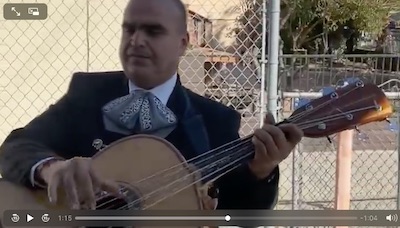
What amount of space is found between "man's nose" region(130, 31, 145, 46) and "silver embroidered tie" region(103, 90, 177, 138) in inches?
4.3

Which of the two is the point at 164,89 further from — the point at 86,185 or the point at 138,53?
the point at 86,185

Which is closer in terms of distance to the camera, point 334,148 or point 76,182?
point 76,182

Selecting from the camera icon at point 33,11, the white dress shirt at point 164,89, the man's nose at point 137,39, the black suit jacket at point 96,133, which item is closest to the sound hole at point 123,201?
the black suit jacket at point 96,133

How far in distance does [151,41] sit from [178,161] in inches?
10.7

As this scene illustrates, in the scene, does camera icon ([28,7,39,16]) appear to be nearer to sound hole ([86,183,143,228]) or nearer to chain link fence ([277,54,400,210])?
sound hole ([86,183,143,228])

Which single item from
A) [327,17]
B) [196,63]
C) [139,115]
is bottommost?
[139,115]

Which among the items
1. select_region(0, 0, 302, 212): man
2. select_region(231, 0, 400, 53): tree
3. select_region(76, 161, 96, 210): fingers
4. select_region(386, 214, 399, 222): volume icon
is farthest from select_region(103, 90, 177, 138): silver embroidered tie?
select_region(386, 214, 399, 222): volume icon

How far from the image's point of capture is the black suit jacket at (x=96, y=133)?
1371 millimetres

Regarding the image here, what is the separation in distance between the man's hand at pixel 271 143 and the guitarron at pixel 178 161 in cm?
2

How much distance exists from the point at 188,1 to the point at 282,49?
0.88 feet

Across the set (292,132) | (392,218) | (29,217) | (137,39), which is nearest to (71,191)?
(29,217)

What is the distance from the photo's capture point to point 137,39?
135 cm

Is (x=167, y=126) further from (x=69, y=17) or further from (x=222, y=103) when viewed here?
(x=69, y=17)
